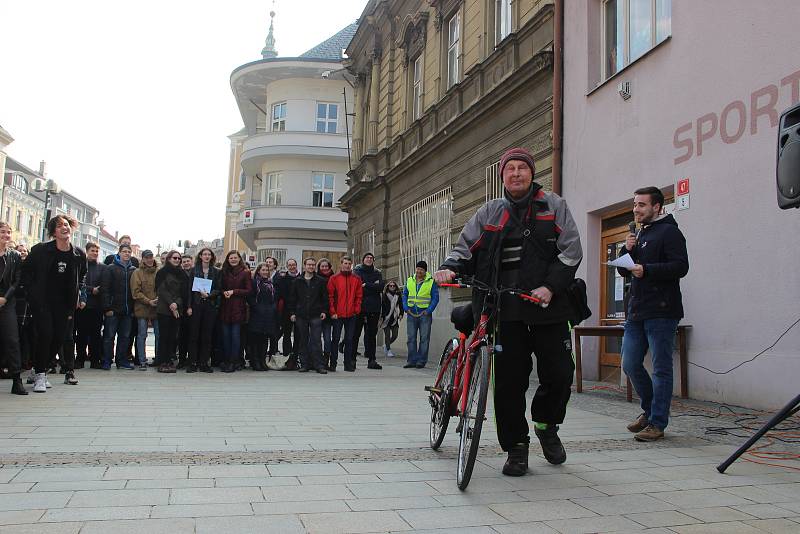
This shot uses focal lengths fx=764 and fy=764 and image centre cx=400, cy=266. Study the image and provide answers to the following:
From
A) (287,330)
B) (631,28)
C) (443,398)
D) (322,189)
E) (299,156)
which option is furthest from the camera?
(322,189)

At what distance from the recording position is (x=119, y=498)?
151 inches

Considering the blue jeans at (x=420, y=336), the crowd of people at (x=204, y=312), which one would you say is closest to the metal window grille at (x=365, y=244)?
the blue jeans at (x=420, y=336)

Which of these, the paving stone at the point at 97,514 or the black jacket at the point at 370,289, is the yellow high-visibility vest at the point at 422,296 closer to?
the black jacket at the point at 370,289

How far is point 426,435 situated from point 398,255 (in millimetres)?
14512

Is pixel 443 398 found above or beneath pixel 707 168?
beneath

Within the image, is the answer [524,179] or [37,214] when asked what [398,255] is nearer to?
[524,179]

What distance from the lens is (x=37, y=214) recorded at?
85750 millimetres

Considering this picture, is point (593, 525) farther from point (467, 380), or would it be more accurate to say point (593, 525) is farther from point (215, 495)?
point (215, 495)

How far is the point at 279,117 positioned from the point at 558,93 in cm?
2651

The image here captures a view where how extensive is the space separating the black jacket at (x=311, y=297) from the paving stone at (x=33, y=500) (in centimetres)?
849

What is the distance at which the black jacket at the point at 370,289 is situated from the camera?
1380 cm

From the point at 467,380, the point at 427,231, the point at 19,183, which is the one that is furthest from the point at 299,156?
the point at 19,183

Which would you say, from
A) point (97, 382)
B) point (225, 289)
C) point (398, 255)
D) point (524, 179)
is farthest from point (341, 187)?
point (524, 179)

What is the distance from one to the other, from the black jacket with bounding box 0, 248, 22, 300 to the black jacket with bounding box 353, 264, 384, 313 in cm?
635
